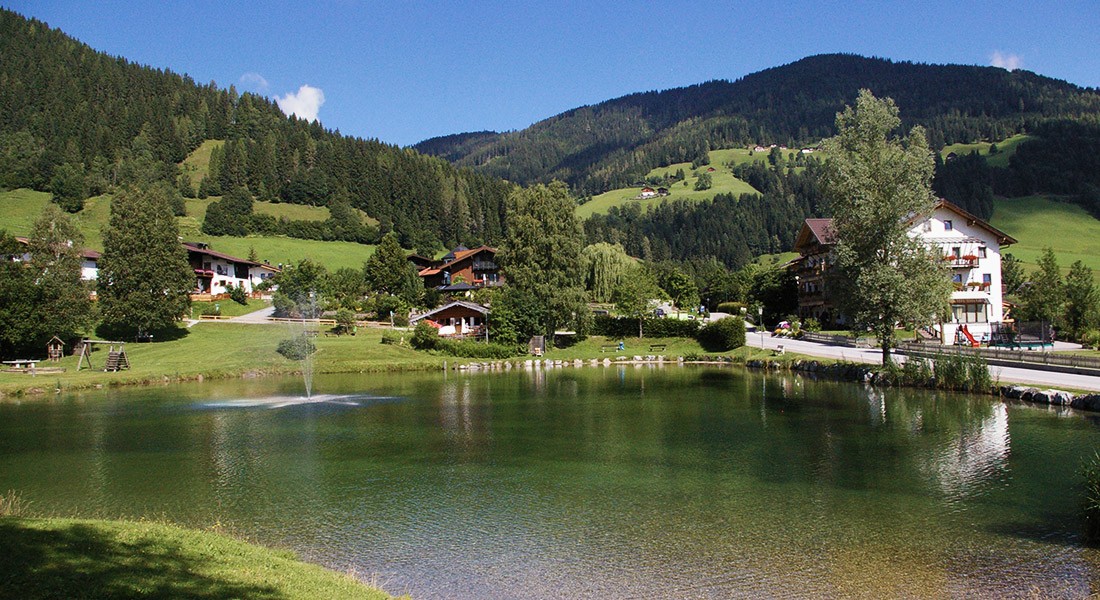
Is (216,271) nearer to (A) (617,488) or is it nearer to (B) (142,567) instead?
(A) (617,488)

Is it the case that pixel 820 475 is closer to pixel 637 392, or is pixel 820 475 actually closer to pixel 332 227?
pixel 637 392

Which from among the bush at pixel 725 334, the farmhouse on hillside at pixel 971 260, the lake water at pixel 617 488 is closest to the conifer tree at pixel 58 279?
the lake water at pixel 617 488

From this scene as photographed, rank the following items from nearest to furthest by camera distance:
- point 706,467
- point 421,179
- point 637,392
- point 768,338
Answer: point 706,467 < point 637,392 < point 768,338 < point 421,179

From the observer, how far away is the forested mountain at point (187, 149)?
135375 mm

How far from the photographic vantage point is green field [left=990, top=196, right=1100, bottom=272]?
340ft

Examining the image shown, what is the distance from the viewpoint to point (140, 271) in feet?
194

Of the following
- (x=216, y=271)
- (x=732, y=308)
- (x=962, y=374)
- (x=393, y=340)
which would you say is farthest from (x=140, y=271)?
(x=732, y=308)

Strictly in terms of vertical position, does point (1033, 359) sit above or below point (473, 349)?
below

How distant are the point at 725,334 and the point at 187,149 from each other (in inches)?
5422

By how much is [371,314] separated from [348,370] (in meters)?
22.6

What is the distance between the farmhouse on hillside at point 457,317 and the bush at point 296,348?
49.7 ft

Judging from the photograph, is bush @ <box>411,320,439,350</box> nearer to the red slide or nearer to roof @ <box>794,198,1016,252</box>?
roof @ <box>794,198,1016,252</box>

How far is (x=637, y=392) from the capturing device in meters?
38.8

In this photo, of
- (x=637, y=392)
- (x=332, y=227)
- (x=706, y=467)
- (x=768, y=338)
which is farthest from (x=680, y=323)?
(x=332, y=227)
